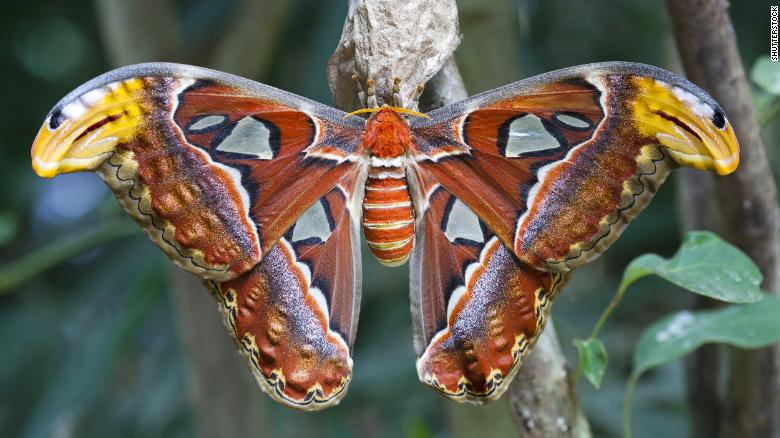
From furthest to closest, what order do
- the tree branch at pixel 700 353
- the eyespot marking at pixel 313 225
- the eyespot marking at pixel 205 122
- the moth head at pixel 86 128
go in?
the tree branch at pixel 700 353
the eyespot marking at pixel 313 225
the eyespot marking at pixel 205 122
the moth head at pixel 86 128

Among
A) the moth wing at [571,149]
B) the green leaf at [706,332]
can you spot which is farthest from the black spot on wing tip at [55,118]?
the green leaf at [706,332]

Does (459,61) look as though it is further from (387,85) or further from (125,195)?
(125,195)

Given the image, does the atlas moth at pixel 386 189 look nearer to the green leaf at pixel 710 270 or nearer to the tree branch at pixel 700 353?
the green leaf at pixel 710 270

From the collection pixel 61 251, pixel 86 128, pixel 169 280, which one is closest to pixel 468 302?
pixel 86 128

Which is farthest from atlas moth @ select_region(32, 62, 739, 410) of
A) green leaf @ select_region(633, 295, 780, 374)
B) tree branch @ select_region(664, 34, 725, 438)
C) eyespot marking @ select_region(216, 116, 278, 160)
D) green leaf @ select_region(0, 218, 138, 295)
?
green leaf @ select_region(0, 218, 138, 295)

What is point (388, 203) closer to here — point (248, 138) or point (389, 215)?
point (389, 215)

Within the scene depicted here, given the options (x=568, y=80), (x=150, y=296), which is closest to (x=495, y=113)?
(x=568, y=80)
